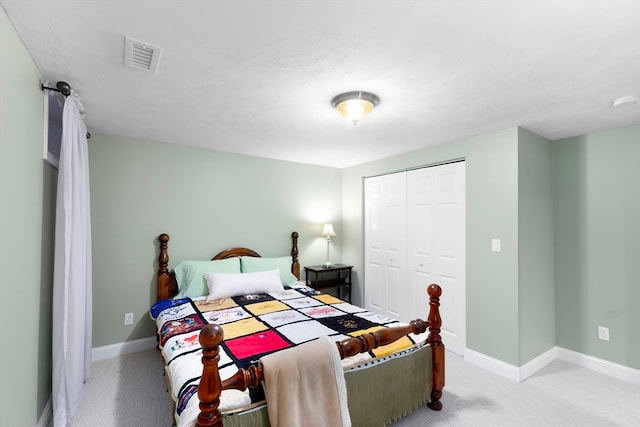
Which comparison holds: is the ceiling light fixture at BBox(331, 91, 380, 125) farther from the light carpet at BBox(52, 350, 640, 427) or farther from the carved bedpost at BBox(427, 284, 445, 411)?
the light carpet at BBox(52, 350, 640, 427)

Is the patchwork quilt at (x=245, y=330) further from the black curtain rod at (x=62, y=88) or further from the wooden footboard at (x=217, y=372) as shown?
the black curtain rod at (x=62, y=88)

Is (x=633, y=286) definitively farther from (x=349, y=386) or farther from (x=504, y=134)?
(x=349, y=386)

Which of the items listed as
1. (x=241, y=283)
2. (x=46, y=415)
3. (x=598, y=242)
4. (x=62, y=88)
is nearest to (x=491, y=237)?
(x=598, y=242)

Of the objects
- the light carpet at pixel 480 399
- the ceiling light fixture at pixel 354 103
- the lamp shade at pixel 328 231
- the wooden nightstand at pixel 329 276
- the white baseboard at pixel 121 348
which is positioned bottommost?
the light carpet at pixel 480 399

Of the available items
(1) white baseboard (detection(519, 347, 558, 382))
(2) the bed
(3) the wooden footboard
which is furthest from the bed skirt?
(1) white baseboard (detection(519, 347, 558, 382))

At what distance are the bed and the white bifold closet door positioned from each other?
115cm

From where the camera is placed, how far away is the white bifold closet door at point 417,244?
3320mm

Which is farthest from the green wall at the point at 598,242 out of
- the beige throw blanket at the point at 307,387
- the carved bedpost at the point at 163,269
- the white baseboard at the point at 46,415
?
the white baseboard at the point at 46,415

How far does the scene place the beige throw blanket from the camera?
4.85 feet

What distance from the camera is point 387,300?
4.13 meters

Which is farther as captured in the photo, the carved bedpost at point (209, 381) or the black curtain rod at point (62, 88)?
the black curtain rod at point (62, 88)

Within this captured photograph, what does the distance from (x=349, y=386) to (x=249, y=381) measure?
65 centimetres

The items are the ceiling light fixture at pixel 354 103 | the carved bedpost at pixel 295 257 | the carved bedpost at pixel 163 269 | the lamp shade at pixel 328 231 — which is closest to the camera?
the ceiling light fixture at pixel 354 103

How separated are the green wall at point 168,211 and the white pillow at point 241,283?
0.55 m
